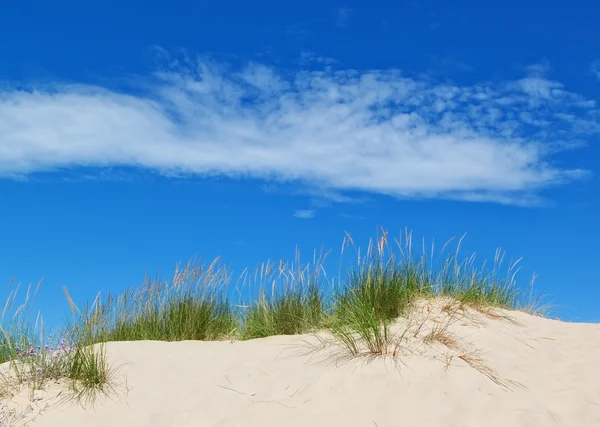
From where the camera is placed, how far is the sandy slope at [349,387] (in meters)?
5.16

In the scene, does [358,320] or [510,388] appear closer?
[510,388]

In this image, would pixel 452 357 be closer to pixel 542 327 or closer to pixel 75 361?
pixel 542 327

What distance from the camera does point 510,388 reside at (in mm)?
5586

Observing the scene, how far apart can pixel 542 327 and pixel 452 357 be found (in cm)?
244

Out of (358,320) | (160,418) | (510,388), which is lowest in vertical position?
(160,418)

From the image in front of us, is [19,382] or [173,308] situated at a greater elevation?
[173,308]

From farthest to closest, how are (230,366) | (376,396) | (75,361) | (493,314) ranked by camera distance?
(493,314)
(230,366)
(75,361)
(376,396)

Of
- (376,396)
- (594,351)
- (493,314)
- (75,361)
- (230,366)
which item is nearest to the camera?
(376,396)

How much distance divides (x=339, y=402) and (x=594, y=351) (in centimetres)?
330

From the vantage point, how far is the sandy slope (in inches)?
203

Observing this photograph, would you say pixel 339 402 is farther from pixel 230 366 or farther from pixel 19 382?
pixel 19 382

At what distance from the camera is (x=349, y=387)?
550 cm

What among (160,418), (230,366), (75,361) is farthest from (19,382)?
A: (230,366)

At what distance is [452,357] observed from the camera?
19.4ft
